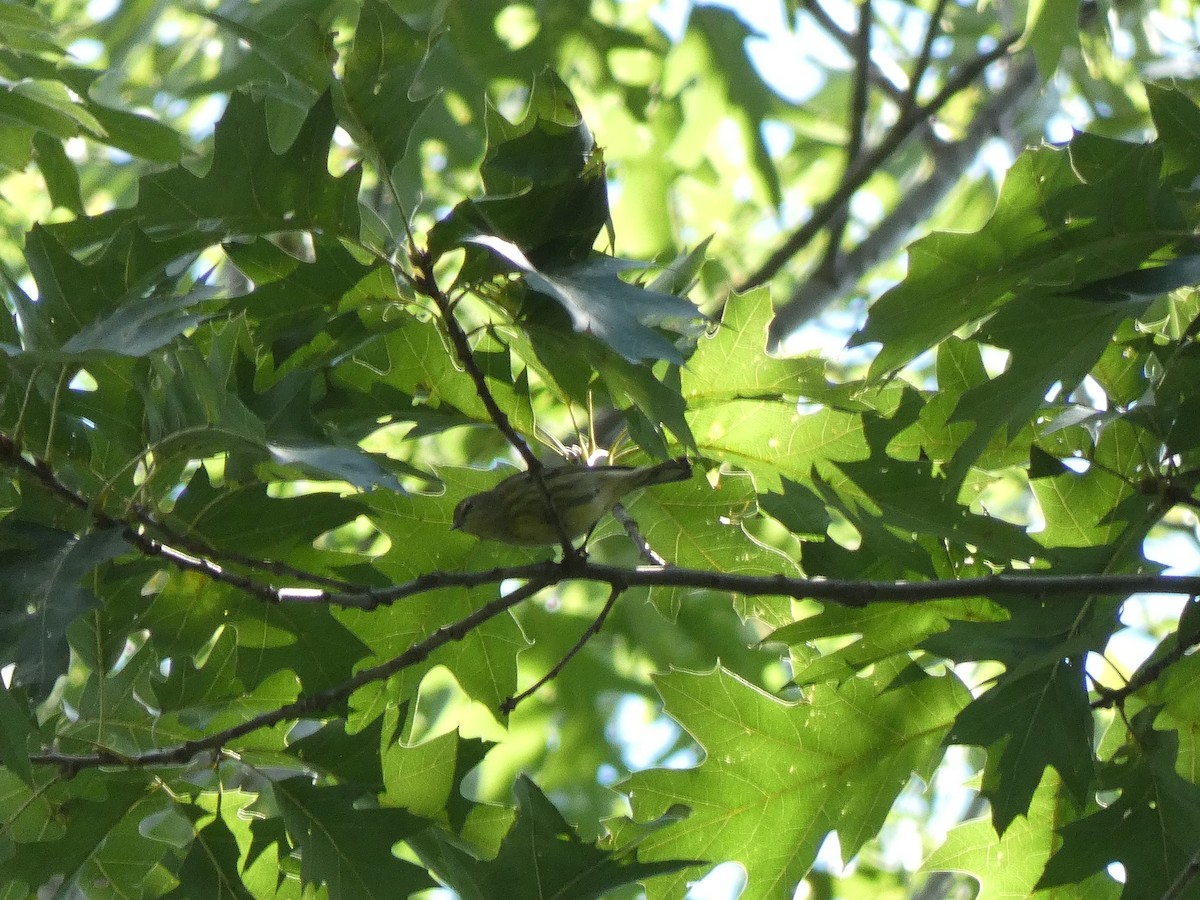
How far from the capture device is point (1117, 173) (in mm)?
1886

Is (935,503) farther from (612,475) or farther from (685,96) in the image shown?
(685,96)

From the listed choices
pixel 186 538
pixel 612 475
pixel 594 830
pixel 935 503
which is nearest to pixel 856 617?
pixel 935 503

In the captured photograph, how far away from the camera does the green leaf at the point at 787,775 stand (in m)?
2.30

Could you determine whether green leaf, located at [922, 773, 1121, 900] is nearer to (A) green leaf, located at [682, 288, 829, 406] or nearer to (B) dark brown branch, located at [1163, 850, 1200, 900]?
(B) dark brown branch, located at [1163, 850, 1200, 900]

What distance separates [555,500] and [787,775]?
2.35 feet

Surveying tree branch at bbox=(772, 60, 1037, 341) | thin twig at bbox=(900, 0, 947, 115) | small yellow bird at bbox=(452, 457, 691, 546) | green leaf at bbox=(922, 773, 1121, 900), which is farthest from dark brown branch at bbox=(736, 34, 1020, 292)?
green leaf at bbox=(922, 773, 1121, 900)

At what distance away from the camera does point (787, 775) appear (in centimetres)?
234

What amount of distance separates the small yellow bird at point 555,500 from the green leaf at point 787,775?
1.25 feet

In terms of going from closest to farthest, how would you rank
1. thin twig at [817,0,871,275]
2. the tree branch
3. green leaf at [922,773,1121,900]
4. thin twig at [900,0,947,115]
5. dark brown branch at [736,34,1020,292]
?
1. green leaf at [922,773,1121,900]
2. thin twig at [900,0,947,115]
3. dark brown branch at [736,34,1020,292]
4. thin twig at [817,0,871,275]
5. the tree branch

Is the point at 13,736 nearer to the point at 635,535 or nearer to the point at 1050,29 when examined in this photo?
the point at 635,535

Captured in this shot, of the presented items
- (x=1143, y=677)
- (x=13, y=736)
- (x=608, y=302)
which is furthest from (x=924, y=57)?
(x=13, y=736)

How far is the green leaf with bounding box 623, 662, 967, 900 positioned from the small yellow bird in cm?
38

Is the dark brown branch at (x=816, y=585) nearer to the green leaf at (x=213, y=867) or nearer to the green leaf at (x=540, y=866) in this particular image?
the green leaf at (x=540, y=866)

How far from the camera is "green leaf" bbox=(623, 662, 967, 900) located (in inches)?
90.6
